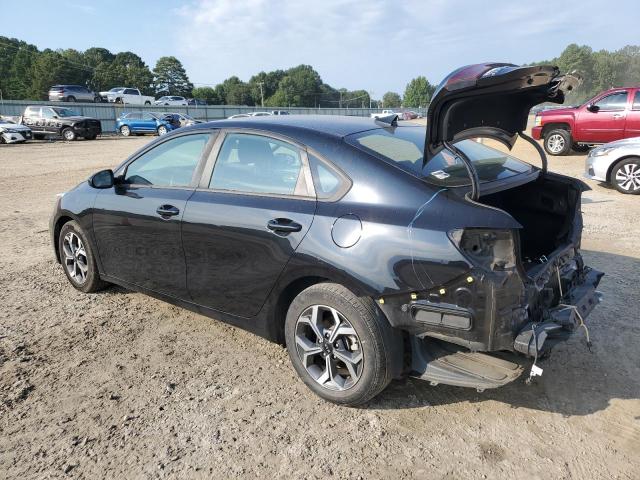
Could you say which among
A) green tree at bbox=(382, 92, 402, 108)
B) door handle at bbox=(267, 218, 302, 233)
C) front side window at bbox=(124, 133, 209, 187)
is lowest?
green tree at bbox=(382, 92, 402, 108)

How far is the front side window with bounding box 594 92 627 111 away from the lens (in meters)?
12.9

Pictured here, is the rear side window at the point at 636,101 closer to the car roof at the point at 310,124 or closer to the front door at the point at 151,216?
the car roof at the point at 310,124

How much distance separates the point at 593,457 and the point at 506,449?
42cm

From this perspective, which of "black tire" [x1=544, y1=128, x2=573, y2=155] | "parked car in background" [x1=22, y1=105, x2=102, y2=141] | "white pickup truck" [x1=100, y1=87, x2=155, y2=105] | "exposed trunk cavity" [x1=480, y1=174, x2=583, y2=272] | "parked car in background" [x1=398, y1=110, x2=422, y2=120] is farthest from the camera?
"white pickup truck" [x1=100, y1=87, x2=155, y2=105]

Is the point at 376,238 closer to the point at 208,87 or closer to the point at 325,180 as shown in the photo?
the point at 325,180

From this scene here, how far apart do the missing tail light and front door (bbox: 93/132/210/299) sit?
1.99 m

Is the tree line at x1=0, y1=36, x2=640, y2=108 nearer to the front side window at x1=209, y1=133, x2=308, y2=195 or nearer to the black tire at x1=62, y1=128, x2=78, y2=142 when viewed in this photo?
the black tire at x1=62, y1=128, x2=78, y2=142

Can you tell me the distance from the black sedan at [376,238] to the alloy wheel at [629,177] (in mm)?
6999

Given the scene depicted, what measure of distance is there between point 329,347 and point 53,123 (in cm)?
2883

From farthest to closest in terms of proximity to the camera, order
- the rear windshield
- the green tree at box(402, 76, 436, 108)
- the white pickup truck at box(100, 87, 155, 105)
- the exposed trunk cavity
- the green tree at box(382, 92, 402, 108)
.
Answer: the green tree at box(382, 92, 402, 108), the green tree at box(402, 76, 436, 108), the white pickup truck at box(100, 87, 155, 105), the exposed trunk cavity, the rear windshield

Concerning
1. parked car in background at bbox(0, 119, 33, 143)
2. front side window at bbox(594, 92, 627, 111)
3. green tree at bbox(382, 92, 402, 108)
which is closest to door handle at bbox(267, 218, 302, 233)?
front side window at bbox(594, 92, 627, 111)

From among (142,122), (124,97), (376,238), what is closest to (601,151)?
(376,238)

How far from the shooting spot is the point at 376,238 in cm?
260

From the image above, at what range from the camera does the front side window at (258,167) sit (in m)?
3.09
